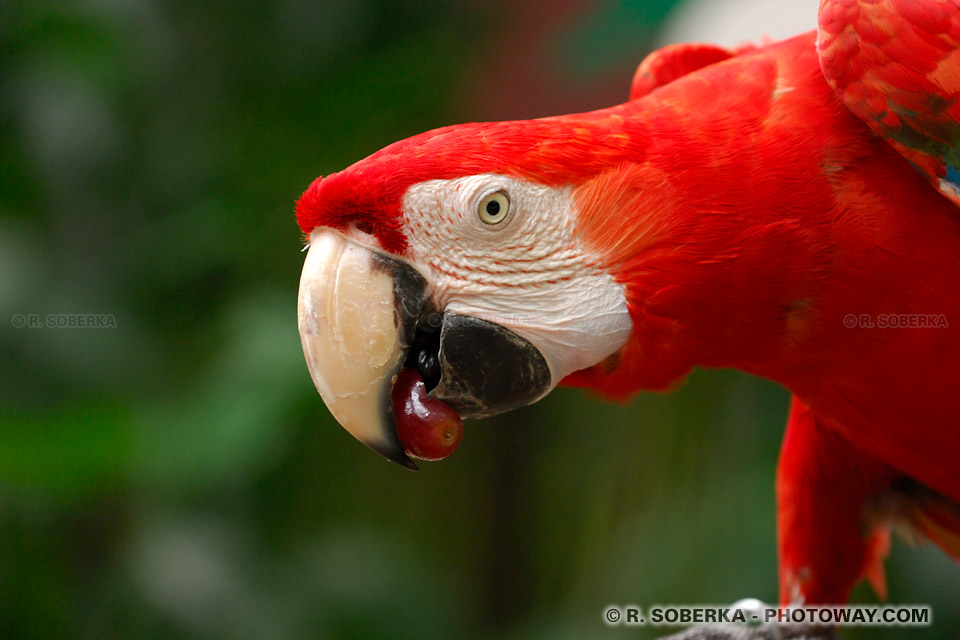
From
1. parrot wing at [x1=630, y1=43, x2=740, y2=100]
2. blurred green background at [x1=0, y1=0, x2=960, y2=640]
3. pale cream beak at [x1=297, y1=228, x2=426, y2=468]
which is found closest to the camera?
pale cream beak at [x1=297, y1=228, x2=426, y2=468]

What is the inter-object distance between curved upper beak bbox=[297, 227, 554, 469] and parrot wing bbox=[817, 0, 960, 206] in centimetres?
45

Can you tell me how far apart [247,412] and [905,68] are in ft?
4.32

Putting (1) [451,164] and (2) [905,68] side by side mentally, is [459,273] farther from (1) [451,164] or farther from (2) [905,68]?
(2) [905,68]

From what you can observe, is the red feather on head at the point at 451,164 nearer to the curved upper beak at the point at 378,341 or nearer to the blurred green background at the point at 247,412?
the curved upper beak at the point at 378,341

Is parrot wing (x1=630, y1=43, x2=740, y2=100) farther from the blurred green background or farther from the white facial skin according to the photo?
the blurred green background

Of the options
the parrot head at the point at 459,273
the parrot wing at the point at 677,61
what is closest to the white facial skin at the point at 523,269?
the parrot head at the point at 459,273

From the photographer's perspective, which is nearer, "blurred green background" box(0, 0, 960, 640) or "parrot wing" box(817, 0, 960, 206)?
"parrot wing" box(817, 0, 960, 206)

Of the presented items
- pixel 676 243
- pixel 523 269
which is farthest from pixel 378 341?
pixel 676 243

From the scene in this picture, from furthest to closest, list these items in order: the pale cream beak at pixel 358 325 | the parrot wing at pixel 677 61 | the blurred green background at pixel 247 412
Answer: the blurred green background at pixel 247 412 → the parrot wing at pixel 677 61 → the pale cream beak at pixel 358 325

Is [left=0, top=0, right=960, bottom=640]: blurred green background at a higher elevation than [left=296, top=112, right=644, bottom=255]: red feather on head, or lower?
lower

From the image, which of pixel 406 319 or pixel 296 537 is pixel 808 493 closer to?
pixel 406 319

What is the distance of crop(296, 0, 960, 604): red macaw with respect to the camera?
2.57 ft

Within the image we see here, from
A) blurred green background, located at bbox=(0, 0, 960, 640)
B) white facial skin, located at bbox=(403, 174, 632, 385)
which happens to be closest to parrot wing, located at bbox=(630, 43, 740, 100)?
white facial skin, located at bbox=(403, 174, 632, 385)

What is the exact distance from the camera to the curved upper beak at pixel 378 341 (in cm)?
77
